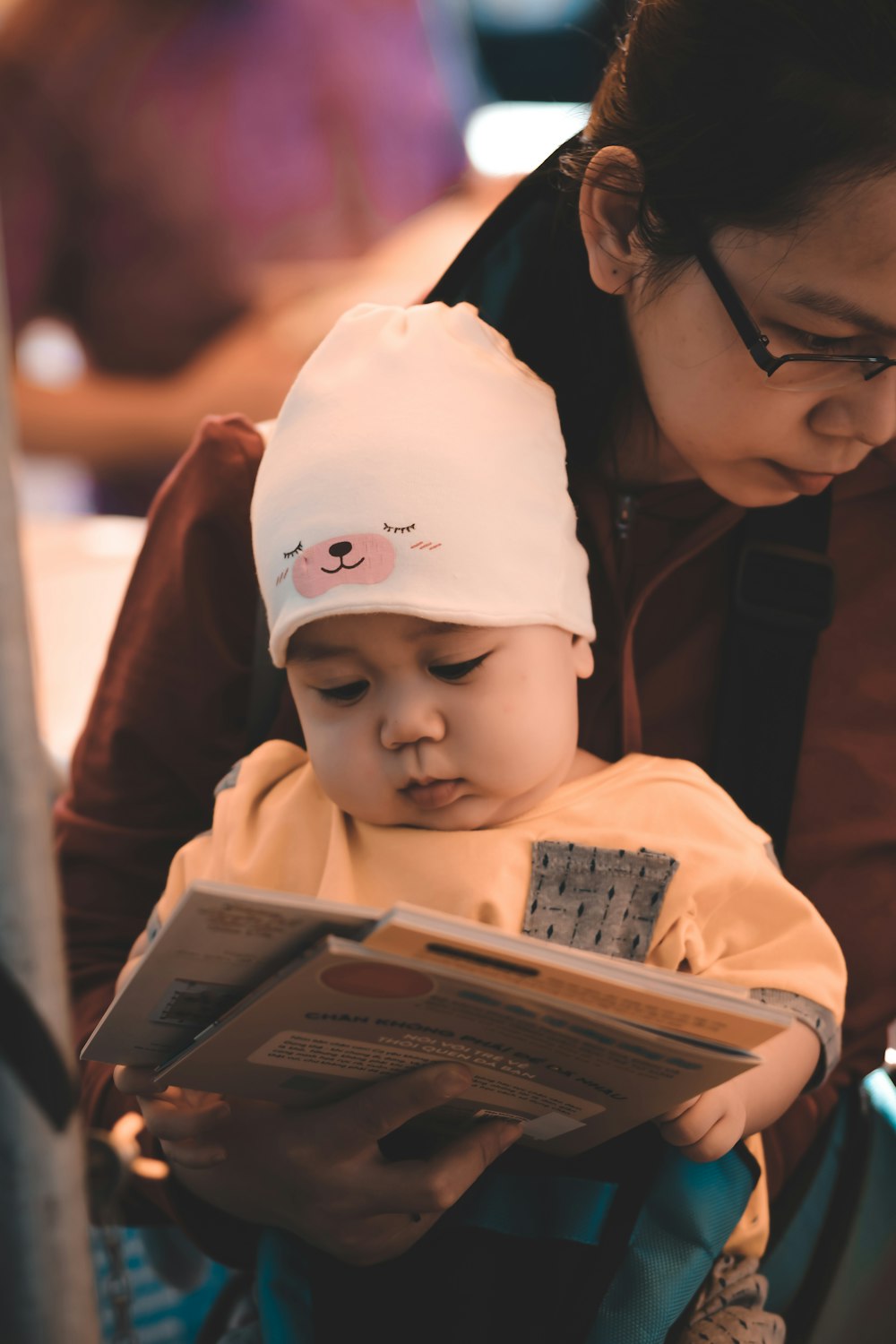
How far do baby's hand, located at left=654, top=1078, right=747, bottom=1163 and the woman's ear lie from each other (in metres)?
0.70

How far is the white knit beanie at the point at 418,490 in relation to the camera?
3.22ft

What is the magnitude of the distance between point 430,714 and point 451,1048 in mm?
258

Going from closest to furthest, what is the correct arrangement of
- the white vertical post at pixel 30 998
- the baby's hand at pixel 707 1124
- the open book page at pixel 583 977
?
the white vertical post at pixel 30 998 < the open book page at pixel 583 977 < the baby's hand at pixel 707 1124

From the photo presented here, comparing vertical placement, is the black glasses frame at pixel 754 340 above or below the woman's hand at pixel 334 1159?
above

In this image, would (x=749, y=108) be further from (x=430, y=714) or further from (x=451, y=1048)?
(x=451, y=1048)

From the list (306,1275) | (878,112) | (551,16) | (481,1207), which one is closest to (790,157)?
(878,112)

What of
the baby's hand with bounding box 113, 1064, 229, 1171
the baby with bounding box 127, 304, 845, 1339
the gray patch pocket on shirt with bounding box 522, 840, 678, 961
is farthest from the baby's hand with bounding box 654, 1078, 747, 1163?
the baby's hand with bounding box 113, 1064, 229, 1171

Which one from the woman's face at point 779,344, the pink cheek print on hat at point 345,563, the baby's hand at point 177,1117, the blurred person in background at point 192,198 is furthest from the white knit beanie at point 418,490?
the blurred person in background at point 192,198

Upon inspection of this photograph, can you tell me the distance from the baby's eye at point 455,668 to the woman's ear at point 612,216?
383mm

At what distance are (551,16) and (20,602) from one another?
11.7 ft

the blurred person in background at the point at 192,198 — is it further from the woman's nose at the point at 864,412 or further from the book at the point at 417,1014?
the book at the point at 417,1014

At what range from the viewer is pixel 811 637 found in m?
1.25

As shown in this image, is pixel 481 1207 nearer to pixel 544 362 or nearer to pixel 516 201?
pixel 544 362

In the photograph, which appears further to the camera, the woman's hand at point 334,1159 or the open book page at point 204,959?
the woman's hand at point 334,1159
